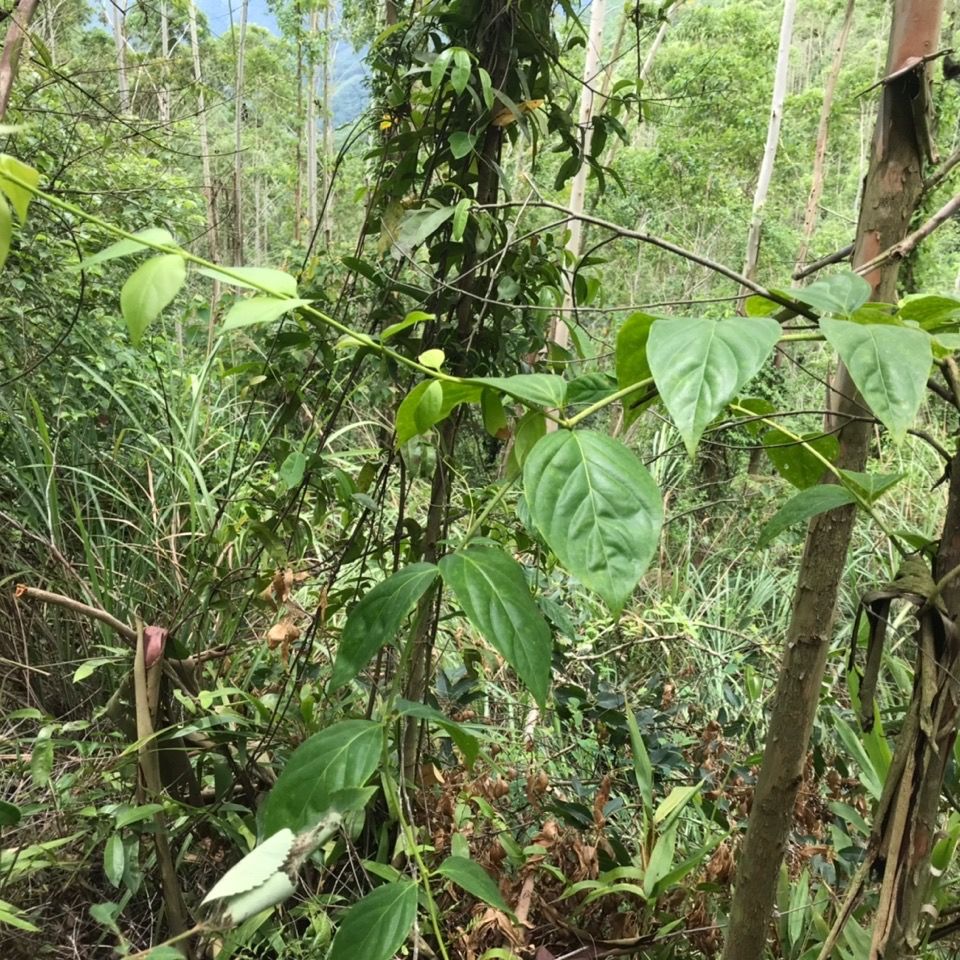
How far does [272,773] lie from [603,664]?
3.72 feet

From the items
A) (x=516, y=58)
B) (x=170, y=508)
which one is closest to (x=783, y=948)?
(x=516, y=58)

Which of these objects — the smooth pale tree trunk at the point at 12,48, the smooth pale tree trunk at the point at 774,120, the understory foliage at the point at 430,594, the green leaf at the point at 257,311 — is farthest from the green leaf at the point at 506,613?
the smooth pale tree trunk at the point at 774,120

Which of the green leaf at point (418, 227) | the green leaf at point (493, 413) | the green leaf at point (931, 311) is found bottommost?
the green leaf at point (493, 413)

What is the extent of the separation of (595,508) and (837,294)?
21 cm

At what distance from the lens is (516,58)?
94cm

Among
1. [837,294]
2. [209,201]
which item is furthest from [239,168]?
[837,294]

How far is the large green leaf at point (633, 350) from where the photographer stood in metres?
0.44

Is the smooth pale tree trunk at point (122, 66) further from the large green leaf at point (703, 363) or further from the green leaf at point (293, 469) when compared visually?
the large green leaf at point (703, 363)

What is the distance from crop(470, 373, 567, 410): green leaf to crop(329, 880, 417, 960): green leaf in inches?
15.0

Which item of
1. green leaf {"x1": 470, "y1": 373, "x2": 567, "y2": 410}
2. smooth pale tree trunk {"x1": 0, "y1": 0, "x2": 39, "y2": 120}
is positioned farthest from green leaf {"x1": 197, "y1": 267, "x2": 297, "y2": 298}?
smooth pale tree trunk {"x1": 0, "y1": 0, "x2": 39, "y2": 120}

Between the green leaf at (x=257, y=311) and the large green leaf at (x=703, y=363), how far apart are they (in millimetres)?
216

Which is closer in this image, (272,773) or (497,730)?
(272,773)

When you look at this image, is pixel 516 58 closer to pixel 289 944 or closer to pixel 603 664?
pixel 289 944

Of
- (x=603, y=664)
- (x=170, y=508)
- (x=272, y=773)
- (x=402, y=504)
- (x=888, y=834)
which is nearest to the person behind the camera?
(x=888, y=834)
